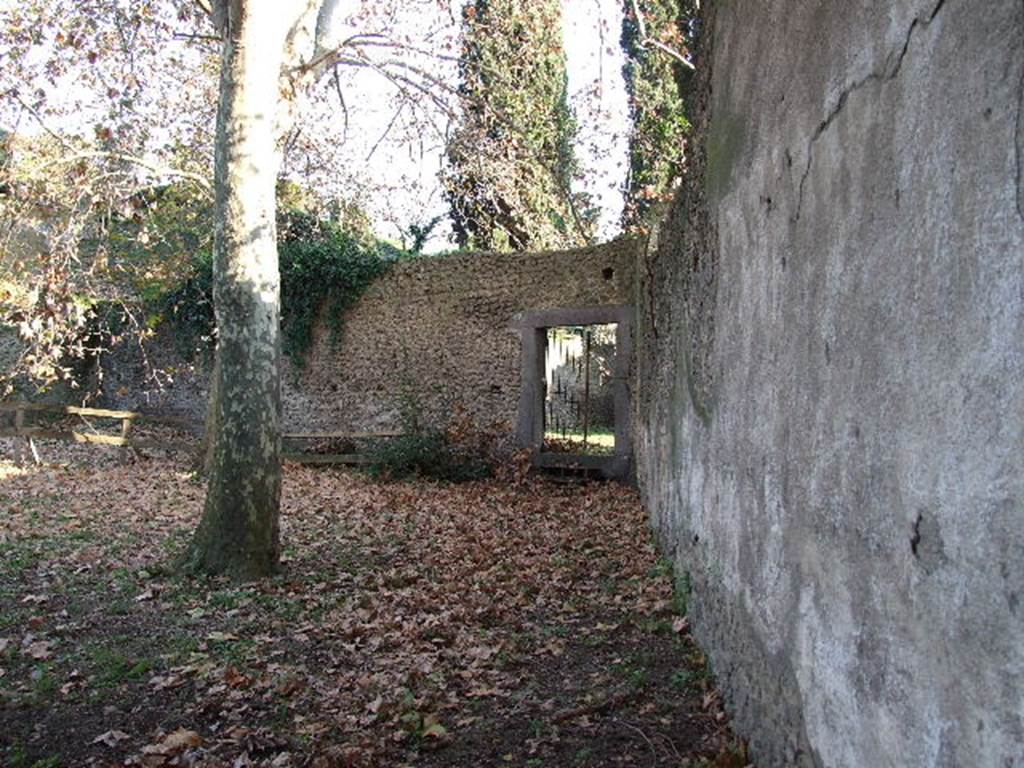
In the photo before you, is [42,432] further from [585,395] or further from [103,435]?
[585,395]

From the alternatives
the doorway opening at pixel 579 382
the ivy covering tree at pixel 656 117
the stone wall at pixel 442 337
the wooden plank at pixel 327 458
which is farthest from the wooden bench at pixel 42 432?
the ivy covering tree at pixel 656 117

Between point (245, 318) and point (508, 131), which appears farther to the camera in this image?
point (508, 131)

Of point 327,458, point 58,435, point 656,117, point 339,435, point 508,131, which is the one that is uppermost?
point 656,117

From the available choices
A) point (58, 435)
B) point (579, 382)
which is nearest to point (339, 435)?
point (58, 435)

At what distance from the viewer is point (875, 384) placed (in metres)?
Result: 1.87

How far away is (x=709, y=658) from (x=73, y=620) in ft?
13.0

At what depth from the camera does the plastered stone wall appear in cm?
136

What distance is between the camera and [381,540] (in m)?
8.05

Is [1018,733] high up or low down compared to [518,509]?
up

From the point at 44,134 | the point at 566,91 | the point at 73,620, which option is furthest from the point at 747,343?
the point at 566,91

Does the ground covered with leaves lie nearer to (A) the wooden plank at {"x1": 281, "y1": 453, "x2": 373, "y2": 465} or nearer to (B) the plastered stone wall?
(B) the plastered stone wall

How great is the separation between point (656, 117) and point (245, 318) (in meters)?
8.56

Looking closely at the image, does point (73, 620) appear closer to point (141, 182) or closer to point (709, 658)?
point (709, 658)

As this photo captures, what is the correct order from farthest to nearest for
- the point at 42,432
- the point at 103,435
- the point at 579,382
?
1. the point at 579,382
2. the point at 103,435
3. the point at 42,432
